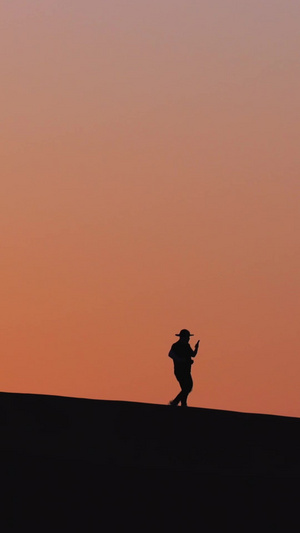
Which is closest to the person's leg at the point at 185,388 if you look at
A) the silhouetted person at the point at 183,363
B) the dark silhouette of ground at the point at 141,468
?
the silhouetted person at the point at 183,363

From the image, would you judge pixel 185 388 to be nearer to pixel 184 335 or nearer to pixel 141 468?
pixel 184 335

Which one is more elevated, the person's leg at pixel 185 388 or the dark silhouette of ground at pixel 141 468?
the person's leg at pixel 185 388

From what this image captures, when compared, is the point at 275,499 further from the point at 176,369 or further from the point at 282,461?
the point at 176,369

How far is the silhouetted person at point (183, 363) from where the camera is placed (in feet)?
91.2

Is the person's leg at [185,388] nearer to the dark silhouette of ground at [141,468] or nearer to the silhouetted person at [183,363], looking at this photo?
the silhouetted person at [183,363]

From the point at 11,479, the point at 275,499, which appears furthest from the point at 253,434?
the point at 11,479

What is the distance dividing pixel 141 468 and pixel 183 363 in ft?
18.4

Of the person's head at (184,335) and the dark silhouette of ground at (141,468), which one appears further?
the person's head at (184,335)

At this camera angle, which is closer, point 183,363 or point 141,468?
point 141,468

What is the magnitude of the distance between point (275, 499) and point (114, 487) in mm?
2101

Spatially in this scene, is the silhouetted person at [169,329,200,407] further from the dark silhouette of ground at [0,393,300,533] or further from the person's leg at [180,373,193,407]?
the dark silhouette of ground at [0,393,300,533]

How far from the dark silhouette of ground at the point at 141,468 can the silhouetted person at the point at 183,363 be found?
5.47 feet

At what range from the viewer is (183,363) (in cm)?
2783

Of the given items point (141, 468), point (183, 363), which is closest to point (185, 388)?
point (183, 363)
